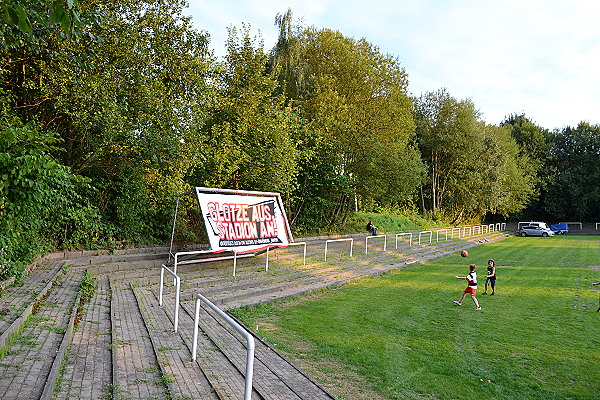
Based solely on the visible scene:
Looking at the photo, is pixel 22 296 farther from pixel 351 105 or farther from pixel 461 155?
pixel 461 155

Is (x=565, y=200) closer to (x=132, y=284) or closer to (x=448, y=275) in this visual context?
(x=448, y=275)

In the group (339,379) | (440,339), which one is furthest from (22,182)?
(440,339)

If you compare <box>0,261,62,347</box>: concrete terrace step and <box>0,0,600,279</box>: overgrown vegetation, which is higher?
<box>0,0,600,279</box>: overgrown vegetation

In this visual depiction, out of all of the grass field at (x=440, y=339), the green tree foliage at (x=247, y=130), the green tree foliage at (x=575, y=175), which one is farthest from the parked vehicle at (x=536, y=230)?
the green tree foliage at (x=247, y=130)

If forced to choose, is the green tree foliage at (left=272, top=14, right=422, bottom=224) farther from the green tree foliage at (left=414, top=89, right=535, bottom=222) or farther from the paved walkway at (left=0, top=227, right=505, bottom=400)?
the green tree foliage at (left=414, top=89, right=535, bottom=222)

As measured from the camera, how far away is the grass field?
20.6ft

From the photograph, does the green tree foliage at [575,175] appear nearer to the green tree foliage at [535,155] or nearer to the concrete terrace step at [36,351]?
the green tree foliage at [535,155]

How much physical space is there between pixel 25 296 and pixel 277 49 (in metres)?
20.2

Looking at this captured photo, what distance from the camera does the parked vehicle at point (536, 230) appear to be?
44875 mm

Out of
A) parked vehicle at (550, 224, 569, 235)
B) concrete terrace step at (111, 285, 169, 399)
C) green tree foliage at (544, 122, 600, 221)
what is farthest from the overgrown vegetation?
green tree foliage at (544, 122, 600, 221)

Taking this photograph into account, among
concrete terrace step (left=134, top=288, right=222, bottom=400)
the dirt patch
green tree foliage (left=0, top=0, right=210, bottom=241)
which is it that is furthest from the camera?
green tree foliage (left=0, top=0, right=210, bottom=241)

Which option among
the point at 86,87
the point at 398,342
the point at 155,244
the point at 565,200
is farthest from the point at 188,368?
the point at 565,200

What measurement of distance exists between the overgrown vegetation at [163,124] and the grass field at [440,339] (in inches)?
229

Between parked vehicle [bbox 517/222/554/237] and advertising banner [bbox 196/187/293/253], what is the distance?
4055 centimetres
